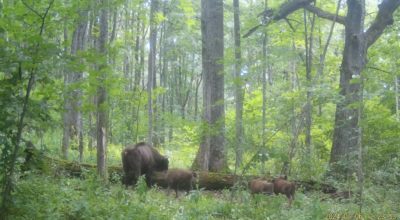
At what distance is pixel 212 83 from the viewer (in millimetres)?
13156

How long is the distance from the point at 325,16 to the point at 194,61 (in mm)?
21884

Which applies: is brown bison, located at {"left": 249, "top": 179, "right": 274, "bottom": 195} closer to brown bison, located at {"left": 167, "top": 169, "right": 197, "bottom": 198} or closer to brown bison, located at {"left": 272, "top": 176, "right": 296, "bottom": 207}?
brown bison, located at {"left": 272, "top": 176, "right": 296, "bottom": 207}

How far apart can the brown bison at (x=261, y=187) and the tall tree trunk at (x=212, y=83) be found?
2822mm

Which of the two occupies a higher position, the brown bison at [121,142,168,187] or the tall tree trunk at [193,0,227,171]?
the tall tree trunk at [193,0,227,171]

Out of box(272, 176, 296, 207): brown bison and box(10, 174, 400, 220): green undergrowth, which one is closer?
box(10, 174, 400, 220): green undergrowth

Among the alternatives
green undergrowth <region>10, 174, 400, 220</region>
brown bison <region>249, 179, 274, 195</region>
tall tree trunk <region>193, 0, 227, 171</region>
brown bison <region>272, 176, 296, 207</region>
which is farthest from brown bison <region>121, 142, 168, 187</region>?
brown bison <region>272, 176, 296, 207</region>

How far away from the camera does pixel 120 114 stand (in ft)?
55.4

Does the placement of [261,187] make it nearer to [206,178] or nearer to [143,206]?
[206,178]

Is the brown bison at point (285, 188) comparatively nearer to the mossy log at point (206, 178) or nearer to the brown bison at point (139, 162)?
the mossy log at point (206, 178)

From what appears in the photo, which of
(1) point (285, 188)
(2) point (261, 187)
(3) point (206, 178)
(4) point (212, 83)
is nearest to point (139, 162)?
(3) point (206, 178)

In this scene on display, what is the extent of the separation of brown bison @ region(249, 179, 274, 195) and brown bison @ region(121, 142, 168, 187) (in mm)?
3131

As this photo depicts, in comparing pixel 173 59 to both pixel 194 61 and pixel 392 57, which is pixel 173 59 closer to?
pixel 194 61

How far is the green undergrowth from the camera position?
6195 mm

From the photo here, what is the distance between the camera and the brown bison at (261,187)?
380 inches
